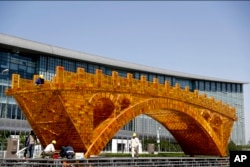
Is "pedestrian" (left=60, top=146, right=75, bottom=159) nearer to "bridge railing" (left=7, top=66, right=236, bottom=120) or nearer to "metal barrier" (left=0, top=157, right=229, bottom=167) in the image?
"metal barrier" (left=0, top=157, right=229, bottom=167)

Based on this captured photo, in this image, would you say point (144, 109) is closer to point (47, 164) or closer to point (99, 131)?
point (99, 131)

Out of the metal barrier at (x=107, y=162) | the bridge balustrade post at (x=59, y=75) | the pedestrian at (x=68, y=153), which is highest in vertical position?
the bridge balustrade post at (x=59, y=75)

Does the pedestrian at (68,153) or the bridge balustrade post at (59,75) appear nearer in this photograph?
the pedestrian at (68,153)

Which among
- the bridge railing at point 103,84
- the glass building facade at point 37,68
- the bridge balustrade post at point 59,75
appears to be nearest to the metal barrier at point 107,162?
the bridge railing at point 103,84

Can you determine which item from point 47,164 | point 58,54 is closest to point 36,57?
point 58,54

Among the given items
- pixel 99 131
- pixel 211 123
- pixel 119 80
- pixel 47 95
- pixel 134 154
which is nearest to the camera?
pixel 47 95

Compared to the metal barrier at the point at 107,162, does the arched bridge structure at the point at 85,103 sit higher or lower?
higher

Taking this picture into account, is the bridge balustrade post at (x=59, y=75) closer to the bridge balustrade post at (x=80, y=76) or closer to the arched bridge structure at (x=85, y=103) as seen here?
the arched bridge structure at (x=85, y=103)

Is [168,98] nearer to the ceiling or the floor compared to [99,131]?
nearer to the ceiling

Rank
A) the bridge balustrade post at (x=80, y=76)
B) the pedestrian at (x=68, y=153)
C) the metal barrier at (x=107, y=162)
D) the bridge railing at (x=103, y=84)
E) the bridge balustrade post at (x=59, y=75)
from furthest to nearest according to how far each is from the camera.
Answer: the bridge balustrade post at (x=80, y=76), the bridge railing at (x=103, y=84), the bridge balustrade post at (x=59, y=75), the pedestrian at (x=68, y=153), the metal barrier at (x=107, y=162)

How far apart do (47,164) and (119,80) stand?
7981 millimetres

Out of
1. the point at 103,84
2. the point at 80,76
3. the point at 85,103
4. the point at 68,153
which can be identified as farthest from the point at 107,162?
the point at 80,76

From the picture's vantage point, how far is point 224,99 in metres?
86.6

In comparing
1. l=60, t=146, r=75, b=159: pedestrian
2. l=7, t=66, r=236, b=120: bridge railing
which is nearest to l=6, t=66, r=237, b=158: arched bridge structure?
l=7, t=66, r=236, b=120: bridge railing
